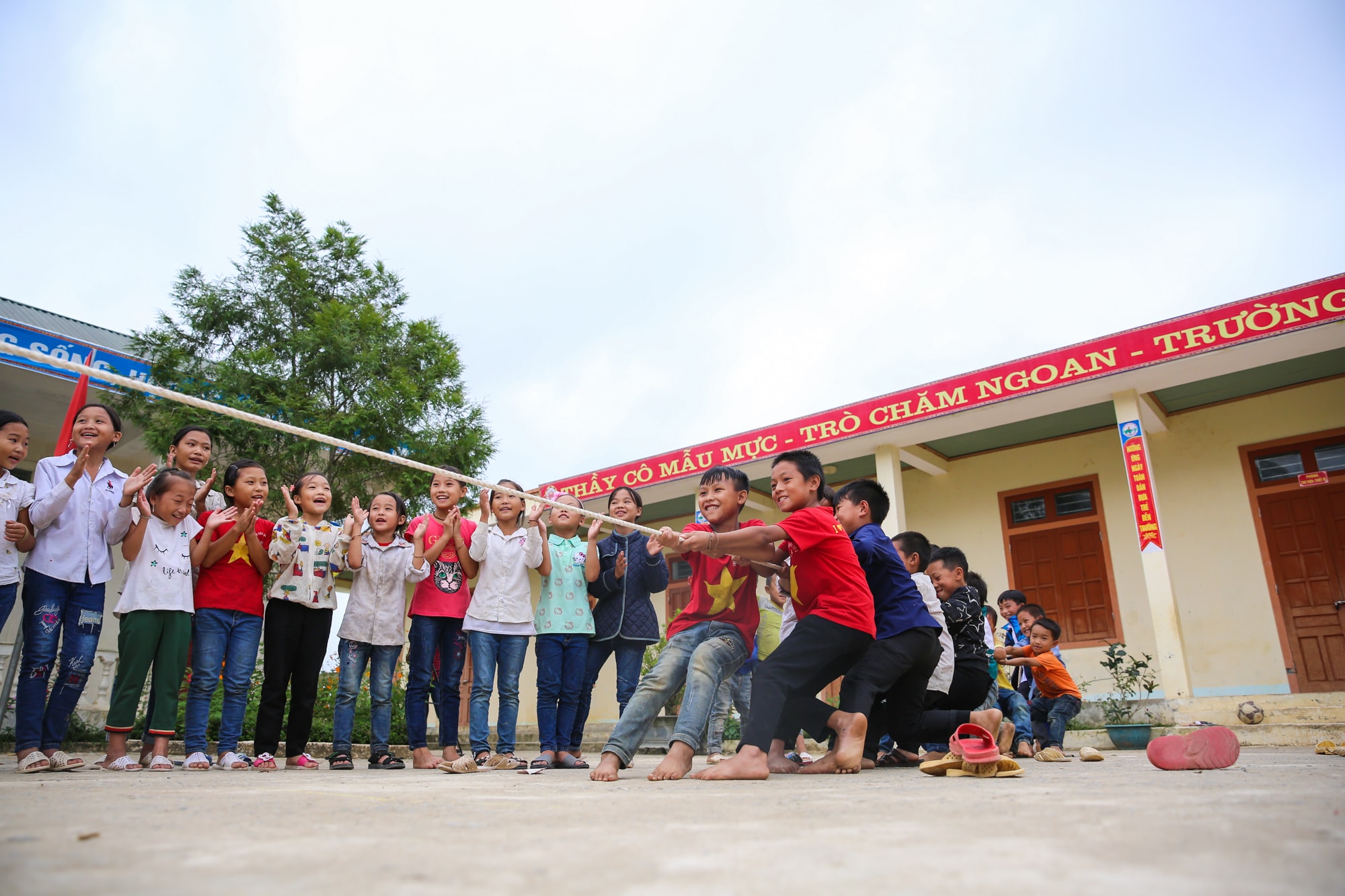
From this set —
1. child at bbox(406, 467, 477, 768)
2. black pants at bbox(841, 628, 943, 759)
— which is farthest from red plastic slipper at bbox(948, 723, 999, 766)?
child at bbox(406, 467, 477, 768)

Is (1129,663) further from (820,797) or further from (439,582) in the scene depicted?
(820,797)

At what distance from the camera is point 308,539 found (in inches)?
158

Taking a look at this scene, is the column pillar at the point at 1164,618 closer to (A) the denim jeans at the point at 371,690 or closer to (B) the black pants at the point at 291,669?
(A) the denim jeans at the point at 371,690

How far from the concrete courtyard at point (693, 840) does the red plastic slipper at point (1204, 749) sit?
0.62m

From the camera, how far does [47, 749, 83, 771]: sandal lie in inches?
128

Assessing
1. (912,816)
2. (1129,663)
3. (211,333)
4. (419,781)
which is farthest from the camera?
(1129,663)

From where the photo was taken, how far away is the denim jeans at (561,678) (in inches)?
164

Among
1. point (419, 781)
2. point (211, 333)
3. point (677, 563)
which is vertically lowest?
point (419, 781)

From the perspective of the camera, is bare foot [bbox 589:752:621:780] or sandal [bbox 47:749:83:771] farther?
sandal [bbox 47:749:83:771]

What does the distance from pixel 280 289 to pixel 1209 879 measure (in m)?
8.53

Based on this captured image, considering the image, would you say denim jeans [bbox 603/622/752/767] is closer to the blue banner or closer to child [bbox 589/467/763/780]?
child [bbox 589/467/763/780]

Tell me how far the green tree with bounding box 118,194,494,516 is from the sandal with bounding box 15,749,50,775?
13.7 feet

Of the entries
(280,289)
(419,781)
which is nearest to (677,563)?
(280,289)

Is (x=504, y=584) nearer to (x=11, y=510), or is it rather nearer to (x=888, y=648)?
(x=888, y=648)
